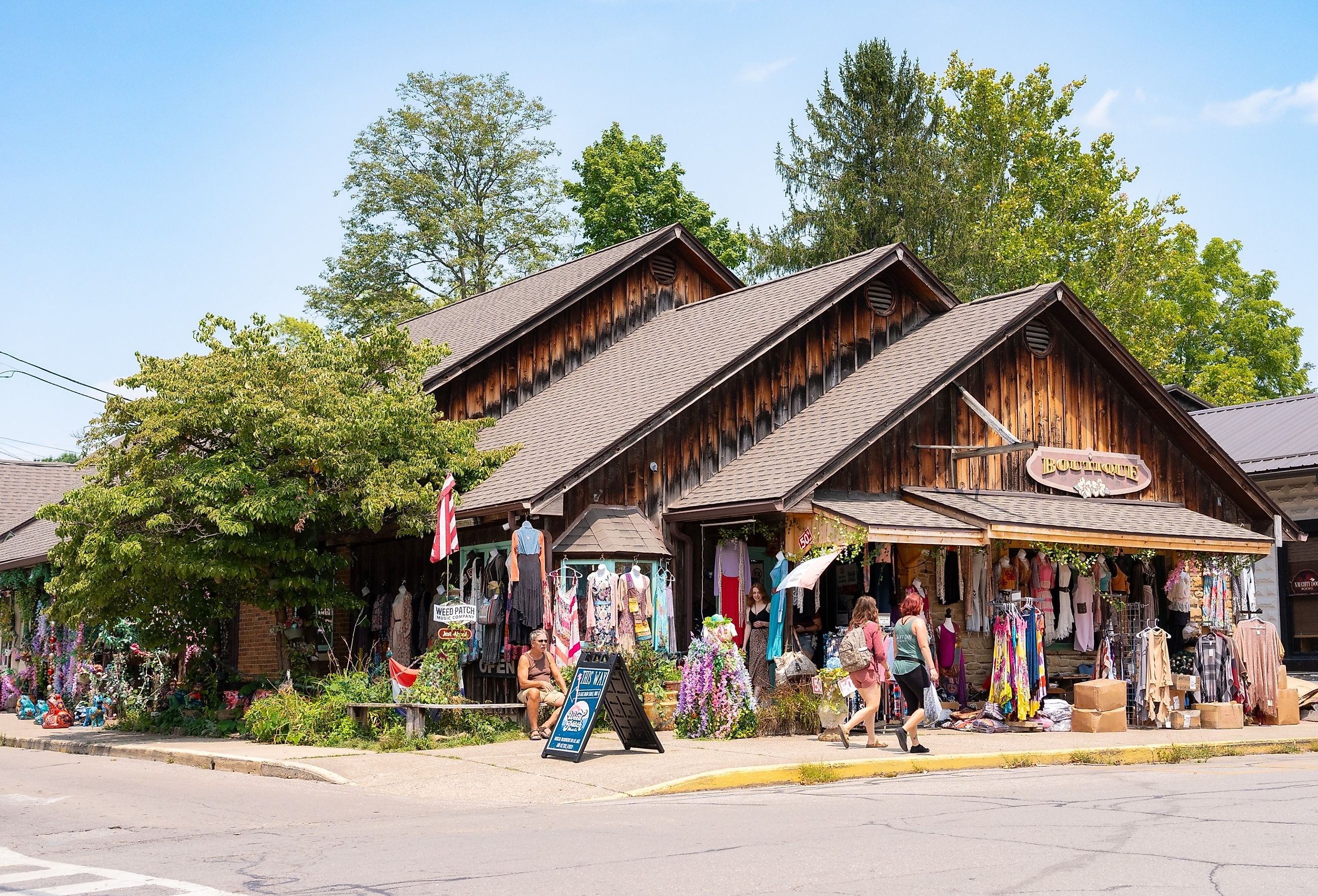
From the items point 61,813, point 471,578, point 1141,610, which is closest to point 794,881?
point 61,813

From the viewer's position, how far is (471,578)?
62.5 ft

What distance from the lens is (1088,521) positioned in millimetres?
19344

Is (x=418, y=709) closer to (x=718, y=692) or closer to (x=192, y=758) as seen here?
(x=192, y=758)

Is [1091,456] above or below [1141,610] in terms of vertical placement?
above

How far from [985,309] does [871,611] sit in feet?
28.2

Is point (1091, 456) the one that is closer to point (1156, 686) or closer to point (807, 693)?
point (1156, 686)

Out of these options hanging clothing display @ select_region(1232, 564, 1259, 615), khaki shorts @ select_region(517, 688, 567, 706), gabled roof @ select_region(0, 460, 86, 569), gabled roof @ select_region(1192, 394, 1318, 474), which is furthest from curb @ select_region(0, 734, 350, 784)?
gabled roof @ select_region(1192, 394, 1318, 474)

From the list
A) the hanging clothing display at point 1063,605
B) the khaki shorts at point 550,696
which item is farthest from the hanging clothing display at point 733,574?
the hanging clothing display at point 1063,605

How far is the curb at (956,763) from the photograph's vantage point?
41.7 ft

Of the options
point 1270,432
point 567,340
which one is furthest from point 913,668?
point 1270,432

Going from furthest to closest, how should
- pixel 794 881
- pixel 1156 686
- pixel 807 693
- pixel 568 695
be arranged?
pixel 1156 686 → pixel 807 693 → pixel 568 695 → pixel 794 881

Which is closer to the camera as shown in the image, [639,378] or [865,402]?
[865,402]

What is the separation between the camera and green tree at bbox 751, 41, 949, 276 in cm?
4744

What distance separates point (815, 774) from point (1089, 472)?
10.7 meters
